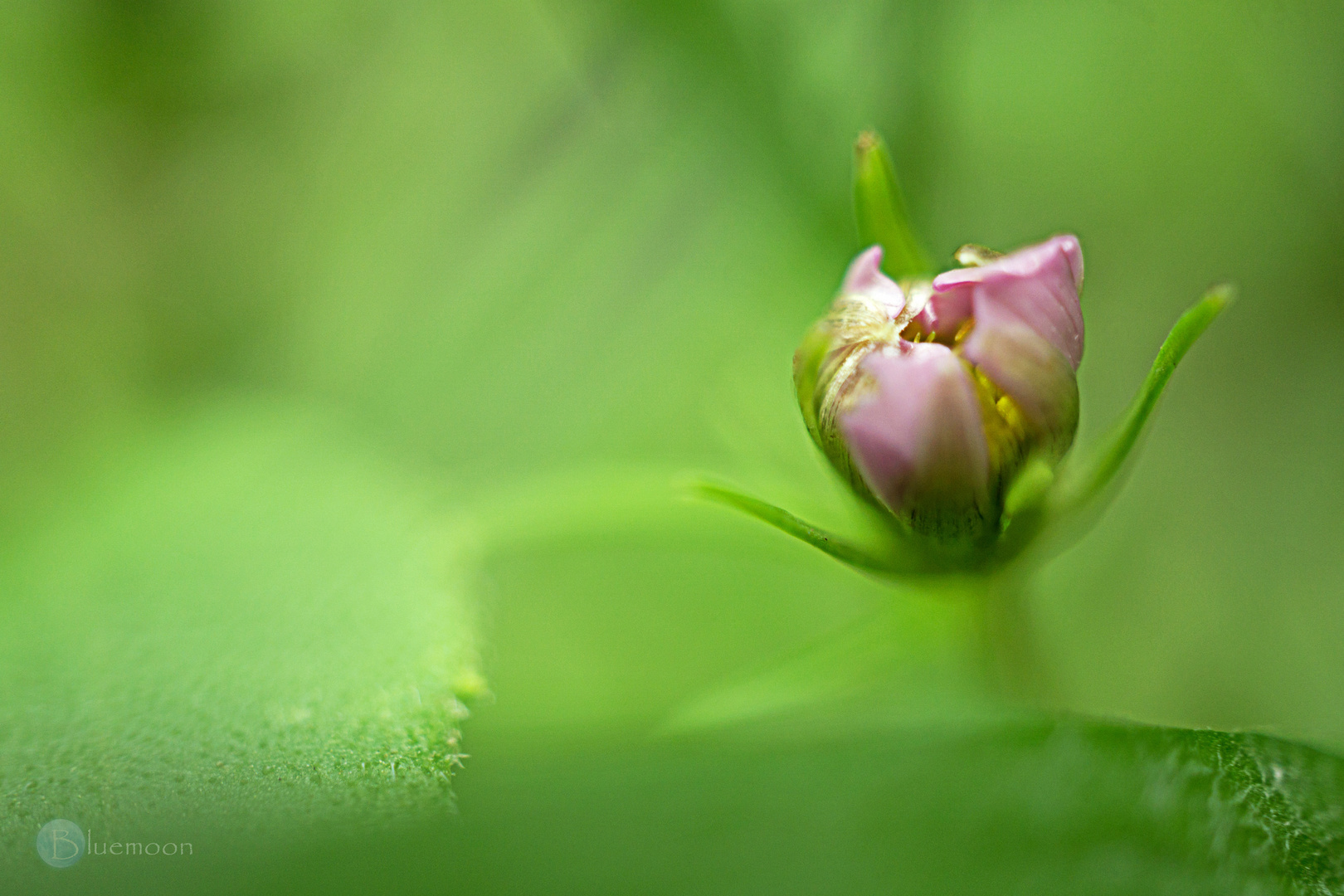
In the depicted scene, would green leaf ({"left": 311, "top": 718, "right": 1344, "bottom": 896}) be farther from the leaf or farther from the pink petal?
the pink petal

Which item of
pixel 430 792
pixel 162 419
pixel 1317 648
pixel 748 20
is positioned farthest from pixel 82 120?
pixel 1317 648

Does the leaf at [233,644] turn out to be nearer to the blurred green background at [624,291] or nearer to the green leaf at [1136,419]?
the blurred green background at [624,291]

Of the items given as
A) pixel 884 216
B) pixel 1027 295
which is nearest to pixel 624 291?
pixel 884 216

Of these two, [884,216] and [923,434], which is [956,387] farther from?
[884,216]

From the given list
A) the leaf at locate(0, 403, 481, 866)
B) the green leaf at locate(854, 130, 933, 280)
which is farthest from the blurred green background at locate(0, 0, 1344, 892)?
the green leaf at locate(854, 130, 933, 280)

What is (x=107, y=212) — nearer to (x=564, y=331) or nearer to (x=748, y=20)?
(x=564, y=331)

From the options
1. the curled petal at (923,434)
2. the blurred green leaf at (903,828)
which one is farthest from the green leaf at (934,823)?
the curled petal at (923,434)
